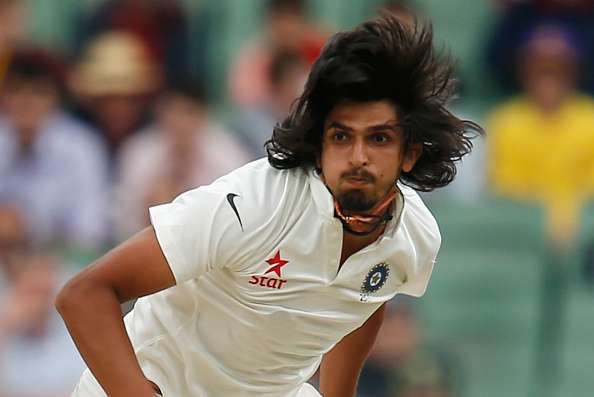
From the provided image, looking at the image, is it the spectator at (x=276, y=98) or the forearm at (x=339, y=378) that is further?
the spectator at (x=276, y=98)

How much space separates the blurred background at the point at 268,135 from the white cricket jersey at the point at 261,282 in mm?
3630

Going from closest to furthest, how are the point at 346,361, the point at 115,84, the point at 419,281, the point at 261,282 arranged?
1. the point at 261,282
2. the point at 419,281
3. the point at 346,361
4. the point at 115,84

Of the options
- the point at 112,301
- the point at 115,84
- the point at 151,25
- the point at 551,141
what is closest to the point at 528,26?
the point at 551,141

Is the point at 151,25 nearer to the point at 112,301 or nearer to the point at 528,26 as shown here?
the point at 528,26

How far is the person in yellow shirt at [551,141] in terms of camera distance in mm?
8312

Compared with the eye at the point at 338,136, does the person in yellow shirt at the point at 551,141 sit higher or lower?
lower

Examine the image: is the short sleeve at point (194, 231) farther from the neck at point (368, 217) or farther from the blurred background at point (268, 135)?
the blurred background at point (268, 135)

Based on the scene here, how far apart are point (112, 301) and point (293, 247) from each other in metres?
0.51

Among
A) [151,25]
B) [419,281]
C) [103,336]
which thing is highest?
[103,336]

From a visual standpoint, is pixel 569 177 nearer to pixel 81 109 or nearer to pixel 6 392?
pixel 81 109

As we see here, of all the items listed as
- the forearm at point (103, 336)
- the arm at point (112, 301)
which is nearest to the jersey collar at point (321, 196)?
the arm at point (112, 301)

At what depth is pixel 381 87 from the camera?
3803 mm

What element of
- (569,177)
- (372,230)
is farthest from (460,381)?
(372,230)

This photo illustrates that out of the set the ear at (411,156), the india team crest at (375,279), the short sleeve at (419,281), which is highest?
the ear at (411,156)
